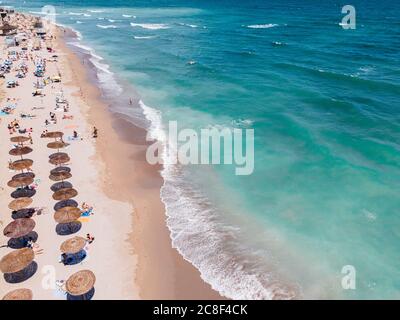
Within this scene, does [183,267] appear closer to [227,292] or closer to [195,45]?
[227,292]

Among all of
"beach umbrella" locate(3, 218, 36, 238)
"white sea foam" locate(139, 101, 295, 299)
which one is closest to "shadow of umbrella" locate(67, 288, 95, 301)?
"beach umbrella" locate(3, 218, 36, 238)

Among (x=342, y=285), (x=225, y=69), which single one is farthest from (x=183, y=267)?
(x=225, y=69)

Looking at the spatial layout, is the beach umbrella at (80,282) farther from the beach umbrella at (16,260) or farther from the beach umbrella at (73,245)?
the beach umbrella at (16,260)

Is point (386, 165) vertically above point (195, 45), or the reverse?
point (195, 45)

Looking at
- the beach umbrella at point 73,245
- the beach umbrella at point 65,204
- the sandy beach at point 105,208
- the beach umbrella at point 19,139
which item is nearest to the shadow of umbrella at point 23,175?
the sandy beach at point 105,208

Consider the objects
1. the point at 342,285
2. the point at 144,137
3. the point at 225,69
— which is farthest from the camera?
the point at 225,69

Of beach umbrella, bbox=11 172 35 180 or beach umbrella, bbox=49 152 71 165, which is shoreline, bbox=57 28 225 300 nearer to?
beach umbrella, bbox=49 152 71 165

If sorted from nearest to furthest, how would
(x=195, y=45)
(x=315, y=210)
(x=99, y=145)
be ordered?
1. (x=315, y=210)
2. (x=99, y=145)
3. (x=195, y=45)
